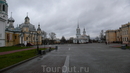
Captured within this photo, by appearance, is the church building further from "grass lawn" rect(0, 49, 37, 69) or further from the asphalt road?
the asphalt road

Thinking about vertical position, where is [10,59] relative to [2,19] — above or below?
below

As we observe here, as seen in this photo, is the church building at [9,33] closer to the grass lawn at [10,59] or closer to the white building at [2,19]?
→ the white building at [2,19]

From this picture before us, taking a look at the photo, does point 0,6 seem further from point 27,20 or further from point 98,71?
point 98,71

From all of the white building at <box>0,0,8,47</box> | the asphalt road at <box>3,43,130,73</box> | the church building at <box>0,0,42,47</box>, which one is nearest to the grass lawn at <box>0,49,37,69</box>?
the asphalt road at <box>3,43,130,73</box>

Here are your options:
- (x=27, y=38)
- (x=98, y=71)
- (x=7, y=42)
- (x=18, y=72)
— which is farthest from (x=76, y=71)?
(x=27, y=38)

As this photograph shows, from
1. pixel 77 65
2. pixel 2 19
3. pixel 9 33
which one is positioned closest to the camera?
pixel 77 65

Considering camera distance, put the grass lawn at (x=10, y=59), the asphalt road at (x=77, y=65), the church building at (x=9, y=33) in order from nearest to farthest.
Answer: the asphalt road at (x=77, y=65), the grass lawn at (x=10, y=59), the church building at (x=9, y=33)

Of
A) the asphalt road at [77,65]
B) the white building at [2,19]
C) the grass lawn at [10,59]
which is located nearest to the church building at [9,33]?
the white building at [2,19]

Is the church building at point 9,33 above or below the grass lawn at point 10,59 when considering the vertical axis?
above

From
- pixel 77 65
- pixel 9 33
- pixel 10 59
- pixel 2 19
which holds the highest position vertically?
pixel 2 19

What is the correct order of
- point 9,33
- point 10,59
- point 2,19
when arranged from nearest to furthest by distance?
point 10,59, point 2,19, point 9,33

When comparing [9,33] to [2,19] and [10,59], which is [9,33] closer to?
[2,19]

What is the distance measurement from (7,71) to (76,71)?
476 cm

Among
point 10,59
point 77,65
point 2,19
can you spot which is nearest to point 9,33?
point 2,19
